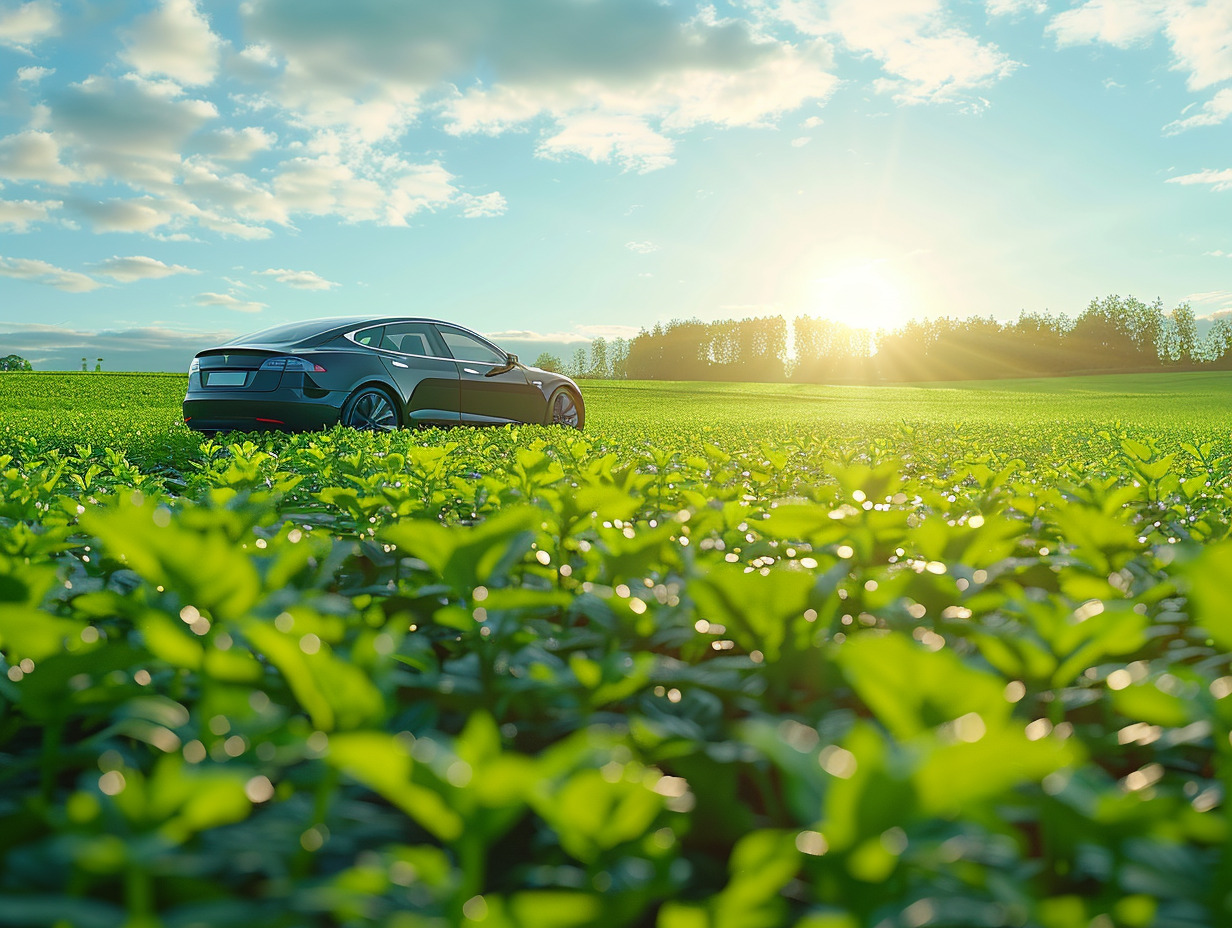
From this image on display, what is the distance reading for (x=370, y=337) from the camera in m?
9.21

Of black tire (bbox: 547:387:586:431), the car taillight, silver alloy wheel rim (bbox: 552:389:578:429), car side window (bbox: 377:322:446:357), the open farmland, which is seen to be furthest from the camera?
silver alloy wheel rim (bbox: 552:389:578:429)

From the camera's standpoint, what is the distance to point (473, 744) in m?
0.66

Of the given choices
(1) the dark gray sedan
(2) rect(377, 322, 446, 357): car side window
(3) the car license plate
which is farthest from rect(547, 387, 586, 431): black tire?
(3) the car license plate

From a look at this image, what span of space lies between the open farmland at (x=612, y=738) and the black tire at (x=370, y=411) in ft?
23.6

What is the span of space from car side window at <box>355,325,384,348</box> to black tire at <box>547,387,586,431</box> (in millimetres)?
2854

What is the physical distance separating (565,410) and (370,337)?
3.76m

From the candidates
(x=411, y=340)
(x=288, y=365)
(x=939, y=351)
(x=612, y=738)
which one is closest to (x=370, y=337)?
(x=411, y=340)

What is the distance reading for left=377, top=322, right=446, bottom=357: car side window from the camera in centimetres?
947

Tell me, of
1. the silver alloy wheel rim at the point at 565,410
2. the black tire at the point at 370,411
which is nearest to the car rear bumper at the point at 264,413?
the black tire at the point at 370,411

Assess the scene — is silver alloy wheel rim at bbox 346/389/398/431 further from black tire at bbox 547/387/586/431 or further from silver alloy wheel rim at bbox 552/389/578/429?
silver alloy wheel rim at bbox 552/389/578/429

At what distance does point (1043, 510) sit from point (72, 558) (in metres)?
2.96

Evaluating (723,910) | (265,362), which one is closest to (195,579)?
(723,910)

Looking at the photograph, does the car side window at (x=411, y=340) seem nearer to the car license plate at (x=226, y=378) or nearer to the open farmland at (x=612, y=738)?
the car license plate at (x=226, y=378)

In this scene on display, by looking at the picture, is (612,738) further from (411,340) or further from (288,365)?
(411,340)
